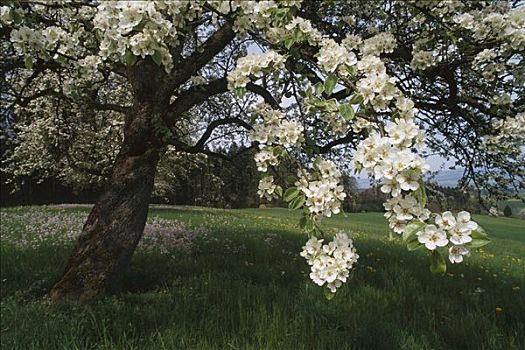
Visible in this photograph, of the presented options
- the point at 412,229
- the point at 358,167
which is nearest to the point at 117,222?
the point at 358,167

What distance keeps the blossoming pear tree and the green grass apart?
0.42m

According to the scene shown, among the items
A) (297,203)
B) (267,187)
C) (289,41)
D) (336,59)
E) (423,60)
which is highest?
(423,60)

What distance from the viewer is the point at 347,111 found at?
2094 mm

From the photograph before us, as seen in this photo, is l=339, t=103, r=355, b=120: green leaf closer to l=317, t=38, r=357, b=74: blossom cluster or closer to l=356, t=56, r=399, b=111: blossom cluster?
l=356, t=56, r=399, b=111: blossom cluster

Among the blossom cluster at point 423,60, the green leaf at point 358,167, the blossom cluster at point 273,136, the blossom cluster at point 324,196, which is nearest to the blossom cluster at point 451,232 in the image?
the green leaf at point 358,167

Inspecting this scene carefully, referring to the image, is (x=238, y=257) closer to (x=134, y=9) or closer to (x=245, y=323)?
(x=245, y=323)

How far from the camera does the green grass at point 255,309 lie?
11.7ft

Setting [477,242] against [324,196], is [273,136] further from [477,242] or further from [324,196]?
[477,242]

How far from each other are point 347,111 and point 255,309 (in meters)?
2.91

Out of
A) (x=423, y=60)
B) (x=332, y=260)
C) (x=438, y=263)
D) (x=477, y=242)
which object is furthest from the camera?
(x=423, y=60)

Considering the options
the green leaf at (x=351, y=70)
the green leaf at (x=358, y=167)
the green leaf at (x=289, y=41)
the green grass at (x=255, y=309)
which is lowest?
the green grass at (x=255, y=309)

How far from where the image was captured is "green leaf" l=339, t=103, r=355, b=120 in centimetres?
206

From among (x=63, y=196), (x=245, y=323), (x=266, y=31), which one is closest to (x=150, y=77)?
(x=266, y=31)

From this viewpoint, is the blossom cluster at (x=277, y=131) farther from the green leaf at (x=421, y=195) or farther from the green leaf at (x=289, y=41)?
the green leaf at (x=421, y=195)
